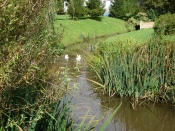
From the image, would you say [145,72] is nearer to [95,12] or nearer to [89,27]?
[89,27]

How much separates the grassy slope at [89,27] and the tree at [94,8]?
106 cm

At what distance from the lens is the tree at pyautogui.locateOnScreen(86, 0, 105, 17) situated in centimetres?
3725

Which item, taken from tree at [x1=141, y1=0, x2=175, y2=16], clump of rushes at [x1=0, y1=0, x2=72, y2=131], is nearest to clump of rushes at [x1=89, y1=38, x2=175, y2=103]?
clump of rushes at [x1=0, y1=0, x2=72, y2=131]

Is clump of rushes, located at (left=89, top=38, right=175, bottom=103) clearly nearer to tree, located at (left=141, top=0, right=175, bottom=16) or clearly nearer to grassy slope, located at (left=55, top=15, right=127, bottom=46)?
grassy slope, located at (left=55, top=15, right=127, bottom=46)

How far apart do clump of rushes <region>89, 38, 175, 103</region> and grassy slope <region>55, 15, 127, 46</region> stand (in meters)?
15.0

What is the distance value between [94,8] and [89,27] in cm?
751

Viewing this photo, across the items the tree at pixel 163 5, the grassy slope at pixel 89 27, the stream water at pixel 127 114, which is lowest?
the stream water at pixel 127 114

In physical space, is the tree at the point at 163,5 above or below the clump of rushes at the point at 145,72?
above

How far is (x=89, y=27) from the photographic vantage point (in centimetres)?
3200

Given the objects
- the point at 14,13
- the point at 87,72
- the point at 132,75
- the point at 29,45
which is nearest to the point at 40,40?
the point at 29,45

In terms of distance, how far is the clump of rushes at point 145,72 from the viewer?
27.0 ft

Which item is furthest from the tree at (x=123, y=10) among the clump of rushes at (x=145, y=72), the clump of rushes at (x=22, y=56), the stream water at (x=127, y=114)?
the clump of rushes at (x=22, y=56)

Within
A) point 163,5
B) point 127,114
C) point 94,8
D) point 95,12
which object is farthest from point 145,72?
point 94,8

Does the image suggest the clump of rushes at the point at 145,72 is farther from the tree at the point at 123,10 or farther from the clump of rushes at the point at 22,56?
the tree at the point at 123,10
